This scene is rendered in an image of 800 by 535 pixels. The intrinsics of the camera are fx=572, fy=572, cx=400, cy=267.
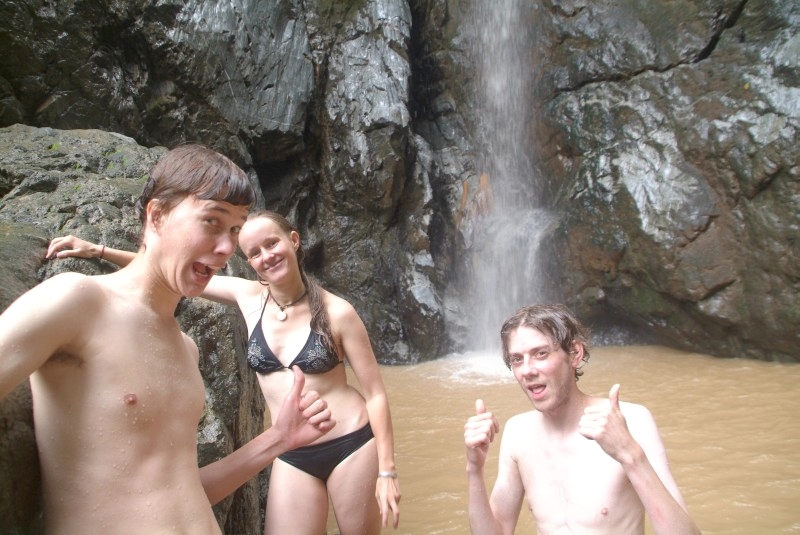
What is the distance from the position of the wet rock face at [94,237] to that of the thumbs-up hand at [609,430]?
1.40 meters

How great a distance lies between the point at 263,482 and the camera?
3254mm

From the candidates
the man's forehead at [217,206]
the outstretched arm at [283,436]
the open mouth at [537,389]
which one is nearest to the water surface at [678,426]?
the open mouth at [537,389]

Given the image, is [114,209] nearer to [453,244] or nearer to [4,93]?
[4,93]

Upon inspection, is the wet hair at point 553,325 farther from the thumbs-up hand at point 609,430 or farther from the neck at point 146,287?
the neck at point 146,287

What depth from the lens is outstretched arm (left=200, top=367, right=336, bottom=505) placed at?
1.79m

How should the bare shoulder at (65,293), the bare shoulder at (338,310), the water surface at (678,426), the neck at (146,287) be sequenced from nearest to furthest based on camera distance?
1. the bare shoulder at (65,293)
2. the neck at (146,287)
3. the bare shoulder at (338,310)
4. the water surface at (678,426)

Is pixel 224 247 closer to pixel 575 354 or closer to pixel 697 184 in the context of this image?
pixel 575 354

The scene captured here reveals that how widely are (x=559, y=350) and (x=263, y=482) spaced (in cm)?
203

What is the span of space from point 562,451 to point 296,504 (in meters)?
1.12

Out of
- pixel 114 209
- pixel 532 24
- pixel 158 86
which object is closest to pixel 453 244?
pixel 532 24

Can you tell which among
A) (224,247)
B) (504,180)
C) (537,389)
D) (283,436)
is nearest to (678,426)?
(537,389)

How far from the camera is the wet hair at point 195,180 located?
1.51 metres

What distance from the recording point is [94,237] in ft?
7.79

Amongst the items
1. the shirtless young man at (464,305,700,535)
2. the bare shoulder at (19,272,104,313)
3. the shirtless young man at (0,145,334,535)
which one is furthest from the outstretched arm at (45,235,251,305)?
the shirtless young man at (464,305,700,535)
